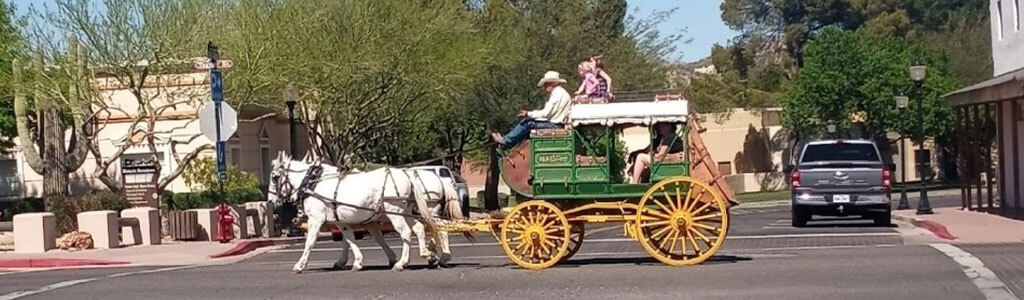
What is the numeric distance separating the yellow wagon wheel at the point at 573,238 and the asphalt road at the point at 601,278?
171mm

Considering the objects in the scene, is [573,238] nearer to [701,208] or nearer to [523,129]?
[523,129]

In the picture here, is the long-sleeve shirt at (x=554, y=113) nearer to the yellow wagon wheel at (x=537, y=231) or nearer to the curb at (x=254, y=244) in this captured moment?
the yellow wagon wheel at (x=537, y=231)

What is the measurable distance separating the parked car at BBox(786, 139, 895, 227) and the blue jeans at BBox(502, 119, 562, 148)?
1114cm

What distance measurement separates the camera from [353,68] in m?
36.0

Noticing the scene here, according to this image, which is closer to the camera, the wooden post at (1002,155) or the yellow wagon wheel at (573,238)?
the yellow wagon wheel at (573,238)

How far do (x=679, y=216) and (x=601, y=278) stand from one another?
169 centimetres

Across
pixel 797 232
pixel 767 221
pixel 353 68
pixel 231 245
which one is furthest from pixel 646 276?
pixel 353 68

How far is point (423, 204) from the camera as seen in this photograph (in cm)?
1852

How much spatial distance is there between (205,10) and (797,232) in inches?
560

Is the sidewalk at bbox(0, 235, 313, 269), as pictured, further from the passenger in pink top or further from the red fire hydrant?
the passenger in pink top

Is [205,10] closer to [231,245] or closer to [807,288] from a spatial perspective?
[231,245]

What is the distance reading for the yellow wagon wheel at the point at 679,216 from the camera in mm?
17766

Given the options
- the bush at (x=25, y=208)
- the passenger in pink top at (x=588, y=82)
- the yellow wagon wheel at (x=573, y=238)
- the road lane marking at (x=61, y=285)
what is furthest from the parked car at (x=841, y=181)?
the bush at (x=25, y=208)

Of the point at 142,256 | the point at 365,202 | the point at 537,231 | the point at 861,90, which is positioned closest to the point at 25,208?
the point at 142,256
